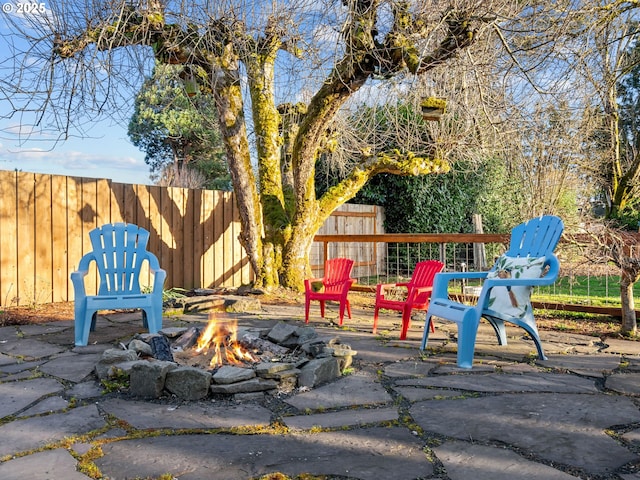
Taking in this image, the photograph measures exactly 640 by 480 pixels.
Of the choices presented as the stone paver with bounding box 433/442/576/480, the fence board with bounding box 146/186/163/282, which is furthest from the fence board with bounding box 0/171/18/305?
the stone paver with bounding box 433/442/576/480

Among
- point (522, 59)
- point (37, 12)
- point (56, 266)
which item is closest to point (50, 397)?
point (37, 12)

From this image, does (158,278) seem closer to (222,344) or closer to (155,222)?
(222,344)

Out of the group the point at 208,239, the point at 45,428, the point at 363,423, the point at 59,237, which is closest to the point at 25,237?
the point at 59,237

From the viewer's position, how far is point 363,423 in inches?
91.7

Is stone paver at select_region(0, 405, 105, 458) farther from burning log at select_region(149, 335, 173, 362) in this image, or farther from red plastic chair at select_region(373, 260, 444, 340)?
red plastic chair at select_region(373, 260, 444, 340)

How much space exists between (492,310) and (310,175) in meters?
3.74

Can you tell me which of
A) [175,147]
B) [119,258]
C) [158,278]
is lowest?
[158,278]

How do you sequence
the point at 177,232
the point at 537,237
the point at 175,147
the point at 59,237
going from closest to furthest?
the point at 537,237, the point at 59,237, the point at 177,232, the point at 175,147

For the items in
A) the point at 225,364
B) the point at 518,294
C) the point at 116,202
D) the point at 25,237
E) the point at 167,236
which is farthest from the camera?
the point at 167,236

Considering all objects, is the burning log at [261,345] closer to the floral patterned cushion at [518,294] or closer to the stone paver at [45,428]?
the stone paver at [45,428]

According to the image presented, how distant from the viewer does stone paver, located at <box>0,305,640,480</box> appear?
1882 millimetres

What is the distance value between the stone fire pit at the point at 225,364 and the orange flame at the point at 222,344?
0.01 m

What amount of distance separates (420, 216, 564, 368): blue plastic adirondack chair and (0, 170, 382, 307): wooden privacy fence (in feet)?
14.8

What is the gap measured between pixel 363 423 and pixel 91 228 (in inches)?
205
